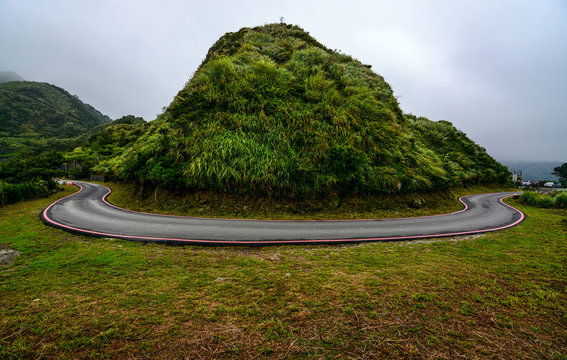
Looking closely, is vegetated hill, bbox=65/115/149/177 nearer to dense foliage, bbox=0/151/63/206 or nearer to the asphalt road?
dense foliage, bbox=0/151/63/206

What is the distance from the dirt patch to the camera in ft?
13.8

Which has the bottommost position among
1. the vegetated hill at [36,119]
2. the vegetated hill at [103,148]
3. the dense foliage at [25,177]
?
the dense foliage at [25,177]

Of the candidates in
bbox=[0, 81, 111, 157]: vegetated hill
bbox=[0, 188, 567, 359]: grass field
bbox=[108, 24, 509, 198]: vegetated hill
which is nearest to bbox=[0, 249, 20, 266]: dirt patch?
bbox=[0, 188, 567, 359]: grass field

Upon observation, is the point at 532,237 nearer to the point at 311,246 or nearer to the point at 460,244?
the point at 460,244

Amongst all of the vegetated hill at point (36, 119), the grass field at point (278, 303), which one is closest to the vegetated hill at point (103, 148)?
the vegetated hill at point (36, 119)

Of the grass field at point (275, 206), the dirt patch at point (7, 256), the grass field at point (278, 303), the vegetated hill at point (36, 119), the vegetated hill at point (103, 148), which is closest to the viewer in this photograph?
the grass field at point (278, 303)

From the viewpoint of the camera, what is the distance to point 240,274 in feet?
13.0

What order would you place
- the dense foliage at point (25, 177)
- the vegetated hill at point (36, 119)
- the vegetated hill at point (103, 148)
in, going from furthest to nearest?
the vegetated hill at point (36, 119)
the vegetated hill at point (103, 148)
the dense foliage at point (25, 177)

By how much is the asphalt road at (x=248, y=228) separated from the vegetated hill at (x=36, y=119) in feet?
222

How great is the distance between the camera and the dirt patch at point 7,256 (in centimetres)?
421

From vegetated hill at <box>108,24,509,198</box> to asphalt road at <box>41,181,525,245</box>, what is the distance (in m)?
2.27

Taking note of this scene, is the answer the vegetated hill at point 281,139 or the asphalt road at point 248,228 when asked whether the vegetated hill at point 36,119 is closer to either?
the vegetated hill at point 281,139

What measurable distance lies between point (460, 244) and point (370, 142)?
24.5 ft

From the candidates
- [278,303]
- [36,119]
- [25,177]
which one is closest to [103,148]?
[25,177]
